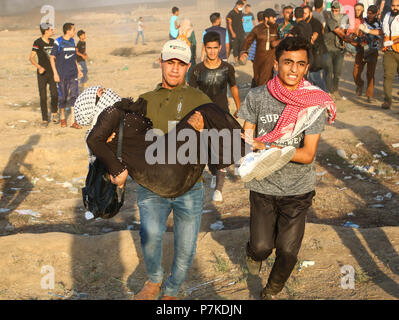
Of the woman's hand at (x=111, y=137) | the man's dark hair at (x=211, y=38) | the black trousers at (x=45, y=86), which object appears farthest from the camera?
the black trousers at (x=45, y=86)

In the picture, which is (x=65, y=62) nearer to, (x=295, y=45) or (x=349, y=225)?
(x=349, y=225)

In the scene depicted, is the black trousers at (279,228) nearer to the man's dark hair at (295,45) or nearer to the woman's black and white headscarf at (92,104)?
the man's dark hair at (295,45)

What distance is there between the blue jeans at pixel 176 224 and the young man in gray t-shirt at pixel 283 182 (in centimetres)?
45

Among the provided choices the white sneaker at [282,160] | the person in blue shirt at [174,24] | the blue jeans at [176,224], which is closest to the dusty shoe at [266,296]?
the blue jeans at [176,224]

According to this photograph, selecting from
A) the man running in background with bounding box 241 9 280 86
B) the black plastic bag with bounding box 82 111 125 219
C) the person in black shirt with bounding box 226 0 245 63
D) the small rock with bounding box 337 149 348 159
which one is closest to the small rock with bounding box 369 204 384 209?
the small rock with bounding box 337 149 348 159

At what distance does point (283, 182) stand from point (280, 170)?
0.08m

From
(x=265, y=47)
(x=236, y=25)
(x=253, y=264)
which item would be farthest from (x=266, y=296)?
(x=236, y=25)

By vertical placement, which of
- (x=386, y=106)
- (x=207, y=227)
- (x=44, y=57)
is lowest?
(x=207, y=227)

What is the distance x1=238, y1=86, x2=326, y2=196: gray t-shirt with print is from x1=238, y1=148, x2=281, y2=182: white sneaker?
0.39 meters

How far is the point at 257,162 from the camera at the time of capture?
9.14ft

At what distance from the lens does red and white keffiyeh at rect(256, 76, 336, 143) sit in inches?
121

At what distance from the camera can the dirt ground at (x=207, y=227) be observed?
3.96 meters
